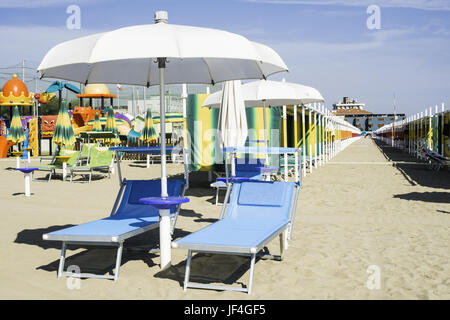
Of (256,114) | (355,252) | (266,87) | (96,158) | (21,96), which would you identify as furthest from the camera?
(21,96)

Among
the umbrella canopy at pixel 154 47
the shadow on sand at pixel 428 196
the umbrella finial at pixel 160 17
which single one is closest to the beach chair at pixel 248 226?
the umbrella canopy at pixel 154 47

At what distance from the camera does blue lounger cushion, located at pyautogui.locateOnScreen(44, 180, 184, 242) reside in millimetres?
3946

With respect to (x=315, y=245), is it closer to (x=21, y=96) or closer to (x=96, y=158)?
(x=96, y=158)

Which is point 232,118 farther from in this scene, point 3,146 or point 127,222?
point 3,146

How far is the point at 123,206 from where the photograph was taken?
17.0 ft

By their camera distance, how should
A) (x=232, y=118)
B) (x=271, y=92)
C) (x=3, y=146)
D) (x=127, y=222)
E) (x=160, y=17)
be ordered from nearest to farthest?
(x=160, y=17), (x=127, y=222), (x=232, y=118), (x=271, y=92), (x=3, y=146)

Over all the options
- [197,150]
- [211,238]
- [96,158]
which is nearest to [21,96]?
[96,158]

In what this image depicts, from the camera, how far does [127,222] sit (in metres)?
4.62

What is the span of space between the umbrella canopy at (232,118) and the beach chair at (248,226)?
302 centimetres

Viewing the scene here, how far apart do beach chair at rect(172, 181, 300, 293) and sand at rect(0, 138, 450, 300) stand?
12.6 inches

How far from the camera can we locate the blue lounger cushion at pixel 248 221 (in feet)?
12.0

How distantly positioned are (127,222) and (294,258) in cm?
165

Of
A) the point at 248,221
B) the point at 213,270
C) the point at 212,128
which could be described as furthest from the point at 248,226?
the point at 212,128
